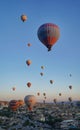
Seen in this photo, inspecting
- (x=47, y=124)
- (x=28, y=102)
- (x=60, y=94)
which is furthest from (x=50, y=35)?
(x=60, y=94)

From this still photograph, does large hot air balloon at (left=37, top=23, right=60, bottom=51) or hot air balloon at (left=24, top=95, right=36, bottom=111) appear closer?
large hot air balloon at (left=37, top=23, right=60, bottom=51)

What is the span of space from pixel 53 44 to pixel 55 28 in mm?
1482

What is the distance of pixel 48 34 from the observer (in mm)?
28328

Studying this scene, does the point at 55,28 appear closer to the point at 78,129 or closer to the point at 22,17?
the point at 22,17

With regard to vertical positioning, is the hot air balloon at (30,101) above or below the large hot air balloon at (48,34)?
below

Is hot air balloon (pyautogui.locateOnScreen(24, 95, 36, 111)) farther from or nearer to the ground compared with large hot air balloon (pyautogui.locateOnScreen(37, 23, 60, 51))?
nearer to the ground

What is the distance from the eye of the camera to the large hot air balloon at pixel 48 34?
28.3 m

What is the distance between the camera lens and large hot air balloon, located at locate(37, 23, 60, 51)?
92.7 ft

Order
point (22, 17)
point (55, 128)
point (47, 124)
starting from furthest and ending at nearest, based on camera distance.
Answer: point (47, 124) → point (55, 128) → point (22, 17)

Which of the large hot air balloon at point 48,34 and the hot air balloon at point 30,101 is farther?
the hot air balloon at point 30,101

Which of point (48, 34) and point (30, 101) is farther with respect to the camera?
point (30, 101)

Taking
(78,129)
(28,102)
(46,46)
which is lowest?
(78,129)

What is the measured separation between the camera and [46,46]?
2903 cm

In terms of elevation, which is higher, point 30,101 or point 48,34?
point 48,34
